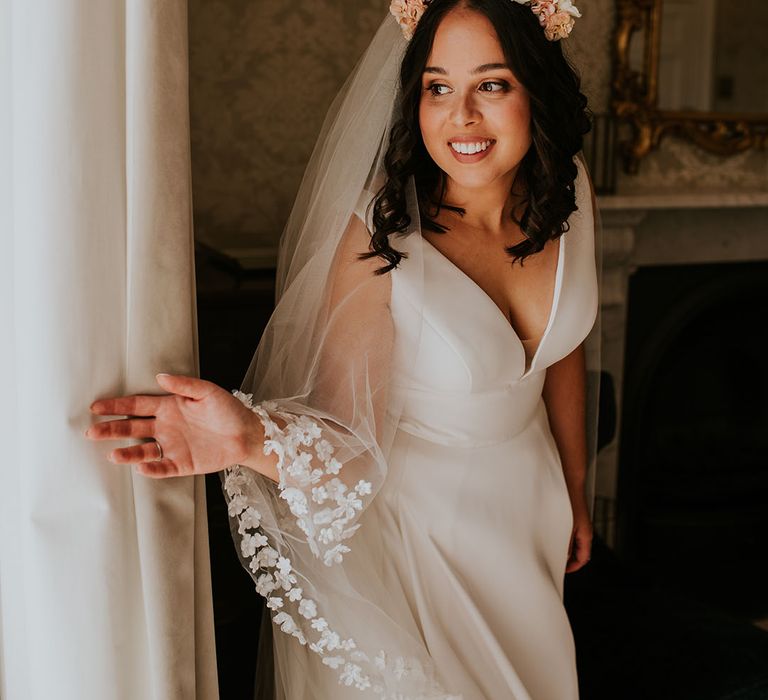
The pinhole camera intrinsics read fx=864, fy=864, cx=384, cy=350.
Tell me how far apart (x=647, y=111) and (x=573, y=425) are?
1.42 meters

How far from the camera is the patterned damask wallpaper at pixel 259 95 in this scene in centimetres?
216

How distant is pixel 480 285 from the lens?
152 centimetres

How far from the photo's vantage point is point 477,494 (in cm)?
152

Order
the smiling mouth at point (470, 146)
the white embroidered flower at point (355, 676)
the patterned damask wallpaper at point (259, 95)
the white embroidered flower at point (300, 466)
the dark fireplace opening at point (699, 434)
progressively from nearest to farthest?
the white embroidered flower at point (300, 466) < the white embroidered flower at point (355, 676) < the smiling mouth at point (470, 146) < the patterned damask wallpaper at point (259, 95) < the dark fireplace opening at point (699, 434)

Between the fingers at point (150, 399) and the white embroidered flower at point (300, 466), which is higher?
the fingers at point (150, 399)

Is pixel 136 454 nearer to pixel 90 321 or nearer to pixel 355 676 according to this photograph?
pixel 90 321

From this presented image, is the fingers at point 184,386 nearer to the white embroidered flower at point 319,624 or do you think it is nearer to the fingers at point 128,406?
the fingers at point 128,406

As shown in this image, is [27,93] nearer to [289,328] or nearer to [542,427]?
[289,328]

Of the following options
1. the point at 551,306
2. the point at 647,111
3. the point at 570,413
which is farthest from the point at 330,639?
the point at 647,111

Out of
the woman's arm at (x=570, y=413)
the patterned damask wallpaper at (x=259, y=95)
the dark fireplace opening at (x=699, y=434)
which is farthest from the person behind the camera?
the dark fireplace opening at (x=699, y=434)

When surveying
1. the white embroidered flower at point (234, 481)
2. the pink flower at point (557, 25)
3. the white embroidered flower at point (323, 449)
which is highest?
the pink flower at point (557, 25)

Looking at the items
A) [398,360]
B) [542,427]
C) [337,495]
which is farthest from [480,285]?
[337,495]

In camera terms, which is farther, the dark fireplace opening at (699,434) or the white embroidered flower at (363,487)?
the dark fireplace opening at (699,434)

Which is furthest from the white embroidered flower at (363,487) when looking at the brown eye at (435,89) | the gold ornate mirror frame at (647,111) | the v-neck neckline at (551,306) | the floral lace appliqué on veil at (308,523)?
the gold ornate mirror frame at (647,111)
